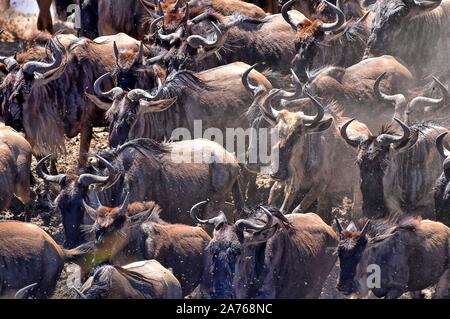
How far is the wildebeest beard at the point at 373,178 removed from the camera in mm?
14203

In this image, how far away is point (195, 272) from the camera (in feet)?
44.3

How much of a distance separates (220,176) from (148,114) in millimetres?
1172

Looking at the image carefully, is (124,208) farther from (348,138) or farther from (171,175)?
(348,138)

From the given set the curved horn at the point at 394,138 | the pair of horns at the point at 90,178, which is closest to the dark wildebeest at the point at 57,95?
the pair of horns at the point at 90,178

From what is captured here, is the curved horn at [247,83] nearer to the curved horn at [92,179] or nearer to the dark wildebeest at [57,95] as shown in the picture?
the dark wildebeest at [57,95]

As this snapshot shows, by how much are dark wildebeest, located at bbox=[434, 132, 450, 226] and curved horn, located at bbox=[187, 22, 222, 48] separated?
3321 millimetres

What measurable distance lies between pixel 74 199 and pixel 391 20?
15.4 ft

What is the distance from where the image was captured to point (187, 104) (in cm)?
1564

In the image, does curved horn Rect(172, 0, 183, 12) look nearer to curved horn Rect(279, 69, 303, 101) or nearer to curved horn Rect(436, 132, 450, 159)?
curved horn Rect(279, 69, 303, 101)

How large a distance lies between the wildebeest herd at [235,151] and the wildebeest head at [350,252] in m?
0.01

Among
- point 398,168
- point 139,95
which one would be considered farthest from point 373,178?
point 139,95
